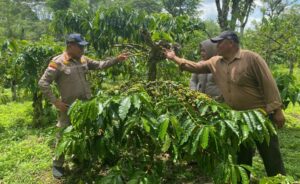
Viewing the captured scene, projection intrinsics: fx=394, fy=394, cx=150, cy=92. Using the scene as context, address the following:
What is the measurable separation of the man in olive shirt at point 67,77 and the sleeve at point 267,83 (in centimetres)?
177

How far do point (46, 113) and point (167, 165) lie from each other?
137 inches

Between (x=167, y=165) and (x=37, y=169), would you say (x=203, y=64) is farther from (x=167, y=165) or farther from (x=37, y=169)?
(x=37, y=169)

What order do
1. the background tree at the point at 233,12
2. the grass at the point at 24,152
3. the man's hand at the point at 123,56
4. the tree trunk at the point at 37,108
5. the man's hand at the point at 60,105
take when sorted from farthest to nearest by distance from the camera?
the background tree at the point at 233,12 < the tree trunk at the point at 37,108 < the grass at the point at 24,152 < the man's hand at the point at 123,56 < the man's hand at the point at 60,105

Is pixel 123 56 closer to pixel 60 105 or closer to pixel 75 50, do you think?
pixel 75 50

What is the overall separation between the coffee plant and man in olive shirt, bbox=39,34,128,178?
139 centimetres

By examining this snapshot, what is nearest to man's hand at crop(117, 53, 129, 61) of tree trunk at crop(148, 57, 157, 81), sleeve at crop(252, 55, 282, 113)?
tree trunk at crop(148, 57, 157, 81)

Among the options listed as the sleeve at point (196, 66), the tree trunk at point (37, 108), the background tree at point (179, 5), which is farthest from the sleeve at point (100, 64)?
the background tree at point (179, 5)

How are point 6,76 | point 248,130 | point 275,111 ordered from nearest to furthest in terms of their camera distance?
point 248,130
point 275,111
point 6,76

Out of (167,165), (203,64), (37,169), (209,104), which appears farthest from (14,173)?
(209,104)

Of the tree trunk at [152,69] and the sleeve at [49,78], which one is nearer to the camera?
the sleeve at [49,78]

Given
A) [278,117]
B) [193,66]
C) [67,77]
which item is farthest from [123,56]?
[278,117]

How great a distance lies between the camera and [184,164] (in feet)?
15.9

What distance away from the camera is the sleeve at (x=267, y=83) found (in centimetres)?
355

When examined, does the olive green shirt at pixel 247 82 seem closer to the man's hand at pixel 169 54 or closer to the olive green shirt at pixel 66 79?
the man's hand at pixel 169 54
